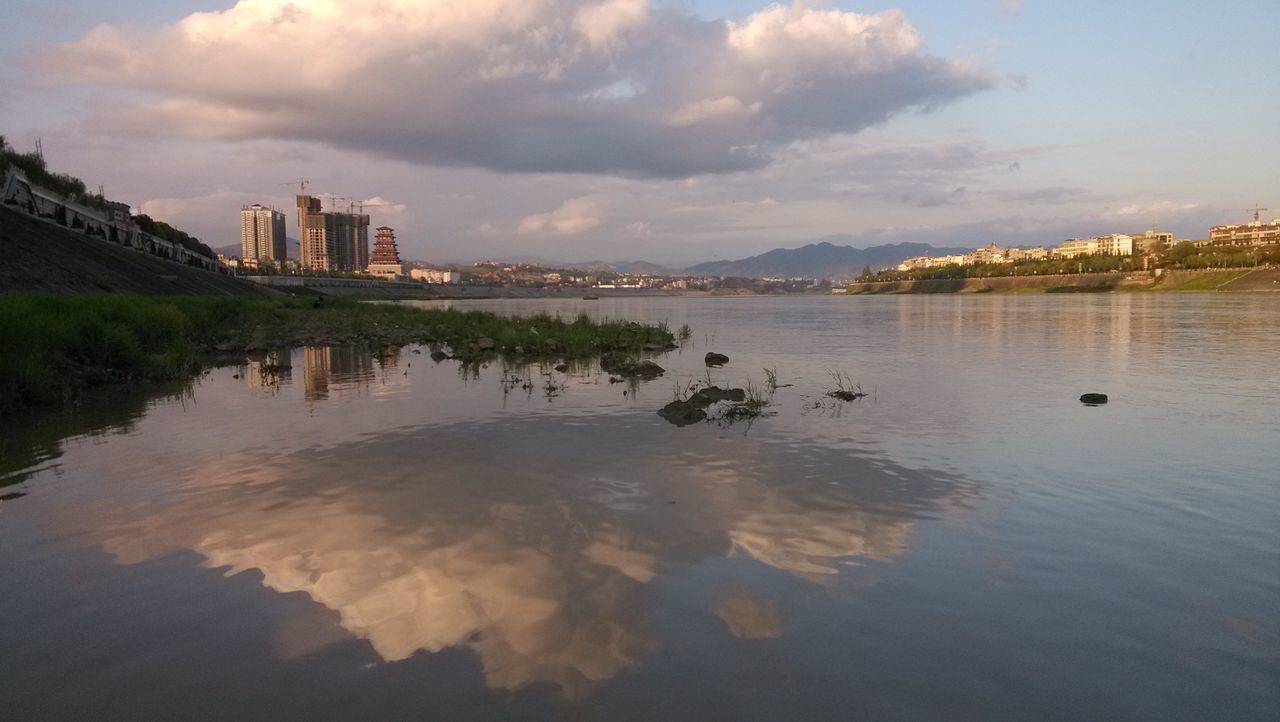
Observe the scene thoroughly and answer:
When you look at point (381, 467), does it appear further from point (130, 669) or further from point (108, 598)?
point (130, 669)

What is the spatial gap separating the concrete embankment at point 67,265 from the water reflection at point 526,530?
32730 mm

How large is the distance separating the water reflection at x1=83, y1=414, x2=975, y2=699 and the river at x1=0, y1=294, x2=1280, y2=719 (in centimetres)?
5

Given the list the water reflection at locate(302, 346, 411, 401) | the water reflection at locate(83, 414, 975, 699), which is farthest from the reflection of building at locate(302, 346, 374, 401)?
the water reflection at locate(83, 414, 975, 699)

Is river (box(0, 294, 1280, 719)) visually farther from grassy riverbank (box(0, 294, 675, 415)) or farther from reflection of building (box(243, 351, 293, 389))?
reflection of building (box(243, 351, 293, 389))

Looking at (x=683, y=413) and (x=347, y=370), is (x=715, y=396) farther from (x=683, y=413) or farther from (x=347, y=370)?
(x=347, y=370)

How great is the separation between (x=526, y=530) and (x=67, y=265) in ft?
152

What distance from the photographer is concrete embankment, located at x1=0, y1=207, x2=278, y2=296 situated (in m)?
36.2

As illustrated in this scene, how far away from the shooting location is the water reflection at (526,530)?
6.31 m

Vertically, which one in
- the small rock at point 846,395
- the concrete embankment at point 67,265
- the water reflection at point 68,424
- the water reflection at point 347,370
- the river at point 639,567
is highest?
the concrete embankment at point 67,265

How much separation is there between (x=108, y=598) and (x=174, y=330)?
2604 cm

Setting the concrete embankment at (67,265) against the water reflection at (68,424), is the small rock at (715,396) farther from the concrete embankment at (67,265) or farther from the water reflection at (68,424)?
the concrete embankment at (67,265)

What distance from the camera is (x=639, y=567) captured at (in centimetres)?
766

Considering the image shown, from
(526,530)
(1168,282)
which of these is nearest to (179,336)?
(526,530)

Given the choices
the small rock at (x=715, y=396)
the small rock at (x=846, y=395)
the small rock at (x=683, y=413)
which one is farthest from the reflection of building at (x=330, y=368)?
the small rock at (x=846, y=395)
